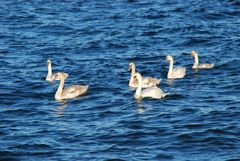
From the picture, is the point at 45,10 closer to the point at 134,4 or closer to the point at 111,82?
the point at 134,4

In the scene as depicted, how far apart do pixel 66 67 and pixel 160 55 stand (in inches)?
167

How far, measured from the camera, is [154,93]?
107 ft

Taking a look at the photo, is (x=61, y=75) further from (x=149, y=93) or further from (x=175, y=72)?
(x=175, y=72)

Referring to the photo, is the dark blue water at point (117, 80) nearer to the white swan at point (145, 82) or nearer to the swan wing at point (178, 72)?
the swan wing at point (178, 72)

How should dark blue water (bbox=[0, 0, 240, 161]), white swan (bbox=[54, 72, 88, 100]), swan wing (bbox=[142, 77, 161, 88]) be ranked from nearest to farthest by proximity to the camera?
dark blue water (bbox=[0, 0, 240, 161])
white swan (bbox=[54, 72, 88, 100])
swan wing (bbox=[142, 77, 161, 88])

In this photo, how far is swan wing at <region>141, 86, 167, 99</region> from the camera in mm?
32594

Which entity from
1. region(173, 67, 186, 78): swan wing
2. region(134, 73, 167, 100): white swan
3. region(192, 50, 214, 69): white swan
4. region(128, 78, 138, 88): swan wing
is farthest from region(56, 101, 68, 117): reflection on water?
region(192, 50, 214, 69): white swan

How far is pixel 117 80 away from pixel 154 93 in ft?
12.0

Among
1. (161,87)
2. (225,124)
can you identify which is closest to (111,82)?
(161,87)

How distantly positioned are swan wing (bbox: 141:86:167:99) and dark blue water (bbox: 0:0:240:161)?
22cm

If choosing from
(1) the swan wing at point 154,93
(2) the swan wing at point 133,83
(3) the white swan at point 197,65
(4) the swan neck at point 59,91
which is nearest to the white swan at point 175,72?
(3) the white swan at point 197,65

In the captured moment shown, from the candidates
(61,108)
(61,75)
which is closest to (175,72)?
(61,75)

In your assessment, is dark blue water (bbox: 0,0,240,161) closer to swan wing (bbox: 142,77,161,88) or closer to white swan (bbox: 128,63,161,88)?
white swan (bbox: 128,63,161,88)

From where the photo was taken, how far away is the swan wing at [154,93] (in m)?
32.6
